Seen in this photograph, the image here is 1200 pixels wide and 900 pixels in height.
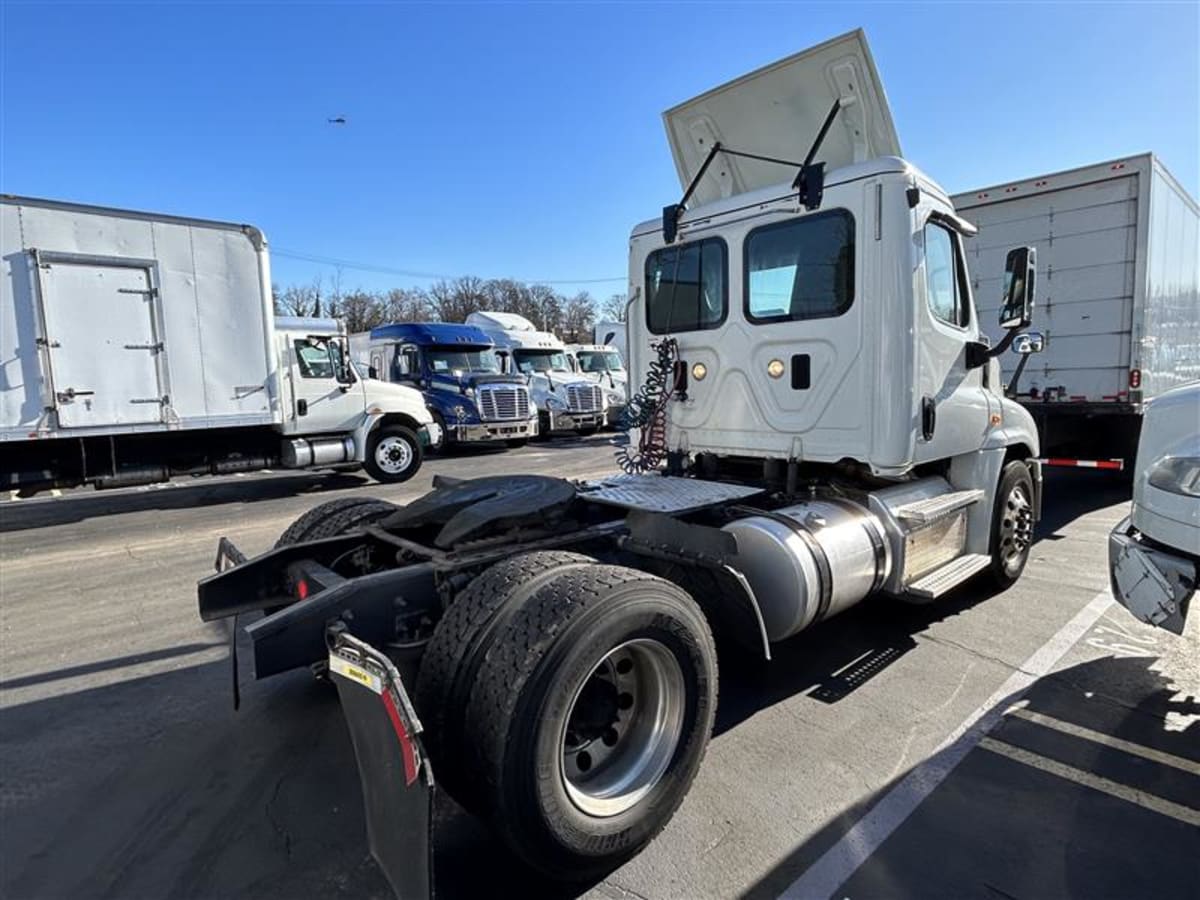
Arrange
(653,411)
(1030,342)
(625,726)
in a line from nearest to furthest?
1. (625,726)
2. (1030,342)
3. (653,411)

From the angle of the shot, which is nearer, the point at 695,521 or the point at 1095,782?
the point at 1095,782

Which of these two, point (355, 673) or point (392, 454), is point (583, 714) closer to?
point (355, 673)

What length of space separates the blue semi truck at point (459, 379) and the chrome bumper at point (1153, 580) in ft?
44.9

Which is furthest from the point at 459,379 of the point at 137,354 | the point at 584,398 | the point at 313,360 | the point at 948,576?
the point at 948,576

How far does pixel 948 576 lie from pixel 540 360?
17320mm

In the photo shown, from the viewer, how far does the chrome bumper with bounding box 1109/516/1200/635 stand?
3.08m

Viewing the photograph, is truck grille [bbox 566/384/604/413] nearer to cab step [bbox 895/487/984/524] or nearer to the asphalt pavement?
the asphalt pavement

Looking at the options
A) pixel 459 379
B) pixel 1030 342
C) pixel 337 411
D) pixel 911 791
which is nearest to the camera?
pixel 911 791

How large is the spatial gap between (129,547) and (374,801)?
22.1 feet

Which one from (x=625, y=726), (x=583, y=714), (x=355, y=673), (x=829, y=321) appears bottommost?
(x=625, y=726)

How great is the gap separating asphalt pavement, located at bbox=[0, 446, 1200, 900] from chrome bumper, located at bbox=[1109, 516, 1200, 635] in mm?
580

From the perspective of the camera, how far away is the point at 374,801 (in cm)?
212

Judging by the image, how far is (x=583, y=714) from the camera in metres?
2.55

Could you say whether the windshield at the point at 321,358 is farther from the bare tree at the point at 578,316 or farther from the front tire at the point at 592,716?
the bare tree at the point at 578,316
